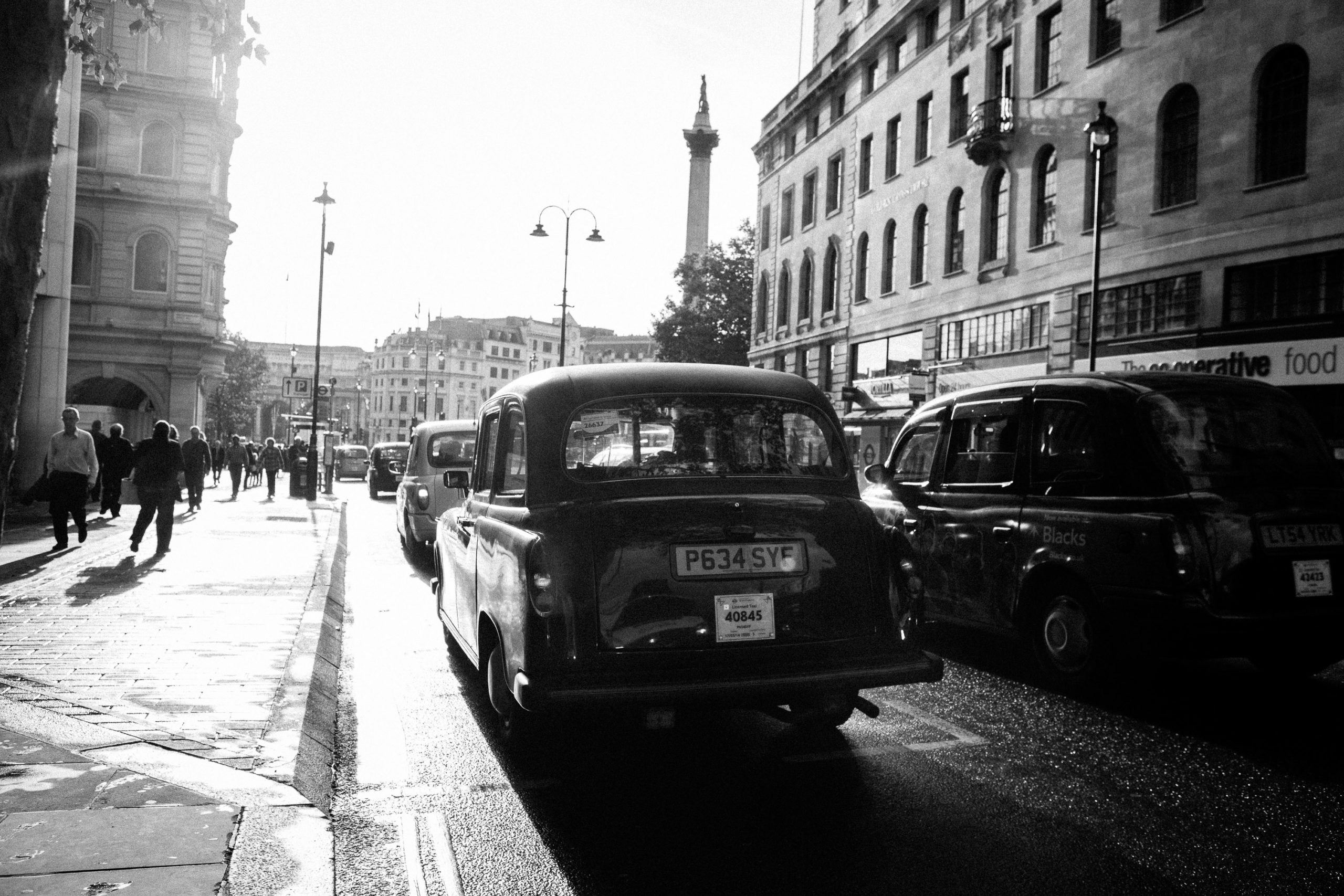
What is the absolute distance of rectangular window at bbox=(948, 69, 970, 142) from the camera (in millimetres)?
33656

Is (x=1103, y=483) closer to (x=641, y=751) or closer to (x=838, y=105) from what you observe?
(x=641, y=751)

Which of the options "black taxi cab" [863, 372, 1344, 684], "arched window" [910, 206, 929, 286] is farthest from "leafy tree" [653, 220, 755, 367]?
"black taxi cab" [863, 372, 1344, 684]

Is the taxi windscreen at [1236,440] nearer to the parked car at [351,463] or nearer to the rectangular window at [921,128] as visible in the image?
the rectangular window at [921,128]

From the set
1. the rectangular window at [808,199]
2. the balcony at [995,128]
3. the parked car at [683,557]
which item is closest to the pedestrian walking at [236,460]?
the balcony at [995,128]

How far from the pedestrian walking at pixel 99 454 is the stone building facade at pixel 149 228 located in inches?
759

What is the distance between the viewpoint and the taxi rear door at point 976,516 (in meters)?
6.84

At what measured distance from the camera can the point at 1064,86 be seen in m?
28.1

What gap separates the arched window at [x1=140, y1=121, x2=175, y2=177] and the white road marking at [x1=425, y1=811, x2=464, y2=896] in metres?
41.9

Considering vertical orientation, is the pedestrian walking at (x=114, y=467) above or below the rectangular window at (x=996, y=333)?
below

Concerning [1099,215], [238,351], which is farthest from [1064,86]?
[238,351]

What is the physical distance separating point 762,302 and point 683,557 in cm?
4705

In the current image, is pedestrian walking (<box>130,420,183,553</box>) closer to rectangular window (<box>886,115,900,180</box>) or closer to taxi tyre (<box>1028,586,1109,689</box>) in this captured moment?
taxi tyre (<box>1028,586,1109,689</box>)

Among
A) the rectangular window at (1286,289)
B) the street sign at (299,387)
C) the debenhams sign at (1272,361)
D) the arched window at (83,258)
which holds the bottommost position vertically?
the street sign at (299,387)

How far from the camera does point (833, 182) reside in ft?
143
